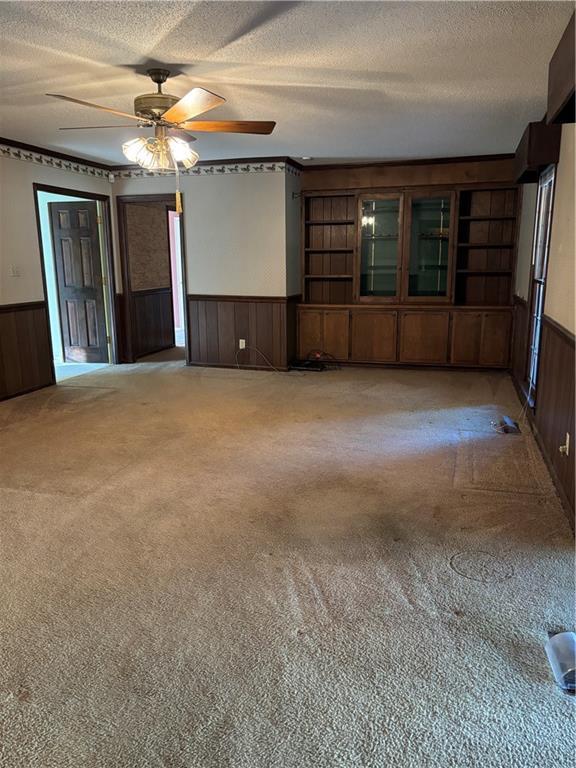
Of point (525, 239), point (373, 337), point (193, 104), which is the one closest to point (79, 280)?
point (373, 337)

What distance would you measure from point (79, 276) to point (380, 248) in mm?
3728

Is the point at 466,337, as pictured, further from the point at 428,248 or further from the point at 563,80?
the point at 563,80

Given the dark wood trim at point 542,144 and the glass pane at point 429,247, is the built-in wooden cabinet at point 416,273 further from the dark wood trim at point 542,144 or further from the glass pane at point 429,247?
the dark wood trim at point 542,144

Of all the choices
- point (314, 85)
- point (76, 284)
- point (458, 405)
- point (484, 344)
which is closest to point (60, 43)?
point (314, 85)

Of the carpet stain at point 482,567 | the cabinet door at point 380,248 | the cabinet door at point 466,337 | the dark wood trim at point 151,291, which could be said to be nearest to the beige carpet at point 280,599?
the carpet stain at point 482,567

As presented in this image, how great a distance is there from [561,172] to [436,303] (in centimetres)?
275

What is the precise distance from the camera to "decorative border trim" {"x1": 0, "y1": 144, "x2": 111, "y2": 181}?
16.5 feet

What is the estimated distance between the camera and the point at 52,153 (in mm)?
5496

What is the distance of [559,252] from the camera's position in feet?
11.2

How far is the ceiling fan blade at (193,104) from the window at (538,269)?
260cm

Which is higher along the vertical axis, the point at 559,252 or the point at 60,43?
the point at 60,43

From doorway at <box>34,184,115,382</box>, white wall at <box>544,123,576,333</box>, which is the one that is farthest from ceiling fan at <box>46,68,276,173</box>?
doorway at <box>34,184,115,382</box>

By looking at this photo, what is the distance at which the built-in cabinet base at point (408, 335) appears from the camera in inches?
239

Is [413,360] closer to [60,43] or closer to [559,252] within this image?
[559,252]
